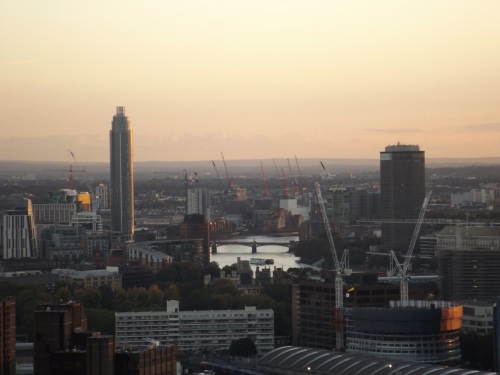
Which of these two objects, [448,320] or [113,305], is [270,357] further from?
[113,305]

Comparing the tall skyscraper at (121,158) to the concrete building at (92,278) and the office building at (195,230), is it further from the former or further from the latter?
the concrete building at (92,278)

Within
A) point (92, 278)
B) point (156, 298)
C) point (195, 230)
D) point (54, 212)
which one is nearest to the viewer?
point (156, 298)

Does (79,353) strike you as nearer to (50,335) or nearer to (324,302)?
(50,335)

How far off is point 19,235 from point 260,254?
40.4ft

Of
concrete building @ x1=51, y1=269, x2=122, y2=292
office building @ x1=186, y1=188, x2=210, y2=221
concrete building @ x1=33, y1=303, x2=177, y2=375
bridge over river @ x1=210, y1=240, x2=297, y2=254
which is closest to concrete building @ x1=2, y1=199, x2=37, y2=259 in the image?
bridge over river @ x1=210, y1=240, x2=297, y2=254

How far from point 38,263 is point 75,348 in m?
38.0

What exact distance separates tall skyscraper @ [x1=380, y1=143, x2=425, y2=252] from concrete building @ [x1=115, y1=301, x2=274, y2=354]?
35584 millimetres

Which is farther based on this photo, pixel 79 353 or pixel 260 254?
pixel 260 254

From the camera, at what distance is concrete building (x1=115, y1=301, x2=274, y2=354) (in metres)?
→ 35.5

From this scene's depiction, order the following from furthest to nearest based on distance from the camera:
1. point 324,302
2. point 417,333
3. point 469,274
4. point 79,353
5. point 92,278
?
point 92,278 → point 469,274 → point 324,302 → point 417,333 → point 79,353

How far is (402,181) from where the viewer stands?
241 ft

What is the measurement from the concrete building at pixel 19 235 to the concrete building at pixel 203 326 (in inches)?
1020

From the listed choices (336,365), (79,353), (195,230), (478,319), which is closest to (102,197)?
(195,230)

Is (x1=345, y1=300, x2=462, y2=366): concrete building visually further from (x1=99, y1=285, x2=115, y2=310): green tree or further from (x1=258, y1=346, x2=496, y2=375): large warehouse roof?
(x1=99, y1=285, x2=115, y2=310): green tree
